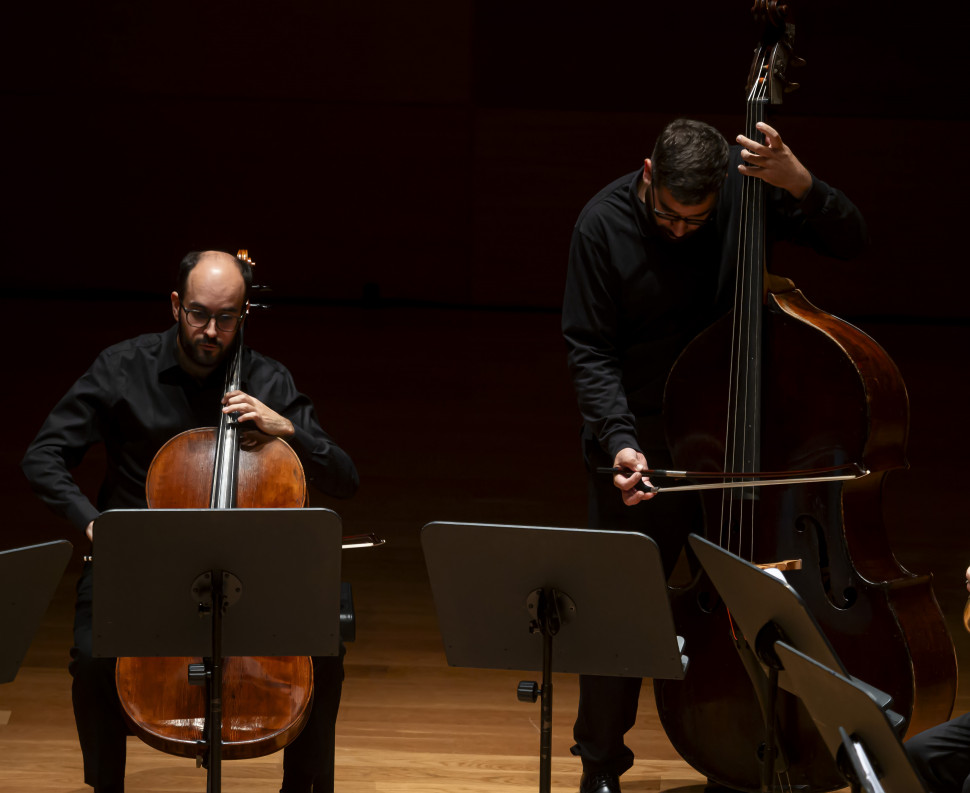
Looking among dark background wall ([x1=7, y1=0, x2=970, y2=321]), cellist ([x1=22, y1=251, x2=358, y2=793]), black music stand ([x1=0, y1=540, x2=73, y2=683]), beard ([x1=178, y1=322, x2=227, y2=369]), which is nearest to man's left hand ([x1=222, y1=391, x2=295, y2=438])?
cellist ([x1=22, y1=251, x2=358, y2=793])

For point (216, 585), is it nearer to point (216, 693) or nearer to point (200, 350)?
point (216, 693)

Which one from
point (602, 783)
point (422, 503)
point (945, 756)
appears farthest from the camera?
point (422, 503)

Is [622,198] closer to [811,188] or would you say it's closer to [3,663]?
[811,188]

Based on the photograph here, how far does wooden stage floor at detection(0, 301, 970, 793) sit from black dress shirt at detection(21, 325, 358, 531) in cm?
67

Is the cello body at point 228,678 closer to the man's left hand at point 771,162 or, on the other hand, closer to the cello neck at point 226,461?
the cello neck at point 226,461

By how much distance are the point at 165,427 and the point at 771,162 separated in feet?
3.98

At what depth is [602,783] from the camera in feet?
8.20

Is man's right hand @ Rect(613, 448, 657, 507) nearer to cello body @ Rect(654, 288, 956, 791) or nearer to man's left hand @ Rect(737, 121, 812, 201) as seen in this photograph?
cello body @ Rect(654, 288, 956, 791)

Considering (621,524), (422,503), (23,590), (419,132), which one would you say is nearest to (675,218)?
(621,524)

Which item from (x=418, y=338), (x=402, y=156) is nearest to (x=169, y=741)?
(x=418, y=338)

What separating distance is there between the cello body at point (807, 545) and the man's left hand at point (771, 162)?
0.20 meters

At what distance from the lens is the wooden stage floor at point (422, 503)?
2.72 m

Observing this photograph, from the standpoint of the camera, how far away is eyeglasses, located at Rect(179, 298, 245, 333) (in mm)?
2336

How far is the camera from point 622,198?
95.0 inches
